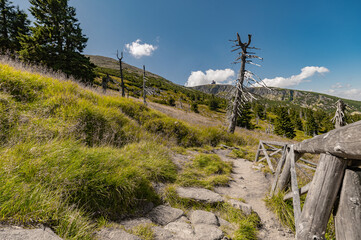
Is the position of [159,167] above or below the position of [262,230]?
above

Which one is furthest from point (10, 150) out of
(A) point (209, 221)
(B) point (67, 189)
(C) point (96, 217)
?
(A) point (209, 221)

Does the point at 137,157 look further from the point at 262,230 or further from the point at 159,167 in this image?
the point at 262,230

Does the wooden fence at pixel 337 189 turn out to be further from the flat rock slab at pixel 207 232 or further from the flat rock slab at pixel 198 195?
the flat rock slab at pixel 198 195

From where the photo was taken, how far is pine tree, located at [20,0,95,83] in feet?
57.0

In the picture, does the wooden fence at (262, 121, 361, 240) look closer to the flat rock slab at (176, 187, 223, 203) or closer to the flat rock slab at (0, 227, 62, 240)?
the flat rock slab at (176, 187, 223, 203)

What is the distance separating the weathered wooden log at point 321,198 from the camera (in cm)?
177

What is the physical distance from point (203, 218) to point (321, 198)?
6.87 feet

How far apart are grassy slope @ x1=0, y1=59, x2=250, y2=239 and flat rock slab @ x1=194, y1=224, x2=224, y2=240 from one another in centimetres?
122

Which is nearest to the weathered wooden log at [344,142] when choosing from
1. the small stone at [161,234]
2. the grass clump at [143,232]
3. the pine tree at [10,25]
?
the small stone at [161,234]

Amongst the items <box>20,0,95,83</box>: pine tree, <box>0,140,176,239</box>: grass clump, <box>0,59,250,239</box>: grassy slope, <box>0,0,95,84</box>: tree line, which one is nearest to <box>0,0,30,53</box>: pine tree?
<box>0,0,95,84</box>: tree line

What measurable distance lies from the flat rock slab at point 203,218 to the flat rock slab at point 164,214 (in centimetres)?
29

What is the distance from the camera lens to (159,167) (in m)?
4.30

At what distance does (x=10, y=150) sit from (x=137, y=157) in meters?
2.61

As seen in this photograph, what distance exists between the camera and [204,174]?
5148 mm
